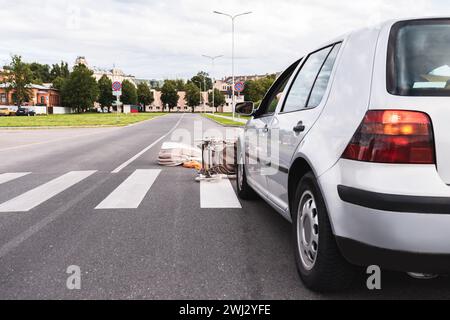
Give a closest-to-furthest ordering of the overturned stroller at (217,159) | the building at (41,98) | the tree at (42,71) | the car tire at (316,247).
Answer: the car tire at (316,247)
the overturned stroller at (217,159)
the building at (41,98)
the tree at (42,71)

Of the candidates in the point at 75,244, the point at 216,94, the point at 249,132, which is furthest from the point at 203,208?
the point at 216,94

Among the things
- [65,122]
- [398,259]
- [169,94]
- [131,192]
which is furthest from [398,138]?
[169,94]

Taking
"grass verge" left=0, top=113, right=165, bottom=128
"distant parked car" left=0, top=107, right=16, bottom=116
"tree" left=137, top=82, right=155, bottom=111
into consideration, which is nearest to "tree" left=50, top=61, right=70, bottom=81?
"tree" left=137, top=82, right=155, bottom=111

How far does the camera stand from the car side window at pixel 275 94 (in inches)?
187

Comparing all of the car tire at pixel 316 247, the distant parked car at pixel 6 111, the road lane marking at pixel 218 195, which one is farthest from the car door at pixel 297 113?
the distant parked car at pixel 6 111

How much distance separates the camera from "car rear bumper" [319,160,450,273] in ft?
7.62

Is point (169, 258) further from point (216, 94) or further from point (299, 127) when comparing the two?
point (216, 94)

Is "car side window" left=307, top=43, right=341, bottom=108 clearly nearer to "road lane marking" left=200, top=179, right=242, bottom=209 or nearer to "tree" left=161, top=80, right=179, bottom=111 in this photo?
"road lane marking" left=200, top=179, right=242, bottom=209

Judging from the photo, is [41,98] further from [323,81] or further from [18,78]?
[323,81]

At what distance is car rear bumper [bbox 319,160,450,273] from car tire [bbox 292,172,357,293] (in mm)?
278

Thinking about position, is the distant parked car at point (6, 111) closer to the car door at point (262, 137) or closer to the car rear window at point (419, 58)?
the car door at point (262, 137)

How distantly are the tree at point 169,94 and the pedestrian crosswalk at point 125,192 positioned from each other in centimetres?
14426

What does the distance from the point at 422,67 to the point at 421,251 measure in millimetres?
996

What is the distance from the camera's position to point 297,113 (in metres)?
3.64
